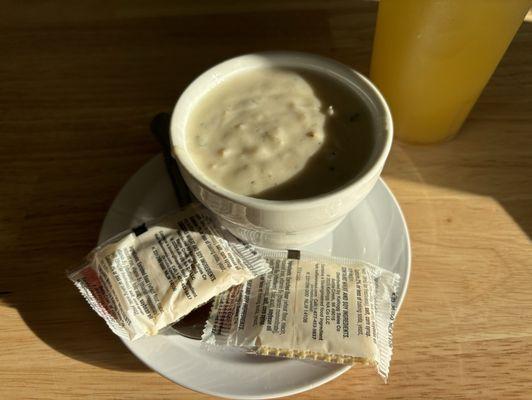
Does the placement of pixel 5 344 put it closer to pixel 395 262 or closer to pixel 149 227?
pixel 149 227

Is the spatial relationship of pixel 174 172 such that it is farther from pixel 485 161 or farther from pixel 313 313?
pixel 485 161

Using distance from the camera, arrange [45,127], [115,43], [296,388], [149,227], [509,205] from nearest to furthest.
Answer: [296,388]
[149,227]
[509,205]
[45,127]
[115,43]

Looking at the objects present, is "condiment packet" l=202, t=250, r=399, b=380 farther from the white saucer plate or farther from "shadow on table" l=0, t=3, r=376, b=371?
"shadow on table" l=0, t=3, r=376, b=371

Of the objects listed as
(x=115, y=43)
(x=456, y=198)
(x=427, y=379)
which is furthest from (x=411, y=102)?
(x=115, y=43)

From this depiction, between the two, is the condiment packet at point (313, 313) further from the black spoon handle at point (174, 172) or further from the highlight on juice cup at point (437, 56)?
the highlight on juice cup at point (437, 56)

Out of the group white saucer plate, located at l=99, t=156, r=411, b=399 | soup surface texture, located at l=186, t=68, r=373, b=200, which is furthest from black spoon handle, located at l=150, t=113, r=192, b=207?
soup surface texture, located at l=186, t=68, r=373, b=200

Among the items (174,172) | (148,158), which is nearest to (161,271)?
(174,172)

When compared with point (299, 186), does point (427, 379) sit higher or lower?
lower

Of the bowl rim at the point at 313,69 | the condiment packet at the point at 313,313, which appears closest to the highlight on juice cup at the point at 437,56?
the bowl rim at the point at 313,69

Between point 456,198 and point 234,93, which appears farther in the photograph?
point 456,198
